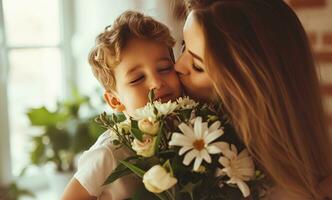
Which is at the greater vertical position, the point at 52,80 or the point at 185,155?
the point at 185,155

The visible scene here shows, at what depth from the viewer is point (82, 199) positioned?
108 centimetres

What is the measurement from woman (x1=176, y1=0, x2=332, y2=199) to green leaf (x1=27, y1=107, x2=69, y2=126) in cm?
120

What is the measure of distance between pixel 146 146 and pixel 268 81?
304 mm

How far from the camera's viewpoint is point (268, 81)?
98cm

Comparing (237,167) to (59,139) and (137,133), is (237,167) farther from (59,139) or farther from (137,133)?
(59,139)

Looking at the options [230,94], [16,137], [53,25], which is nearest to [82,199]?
[230,94]

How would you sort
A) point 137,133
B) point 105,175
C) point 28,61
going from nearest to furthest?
point 137,133 → point 105,175 → point 28,61

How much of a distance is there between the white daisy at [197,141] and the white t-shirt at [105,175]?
238 mm

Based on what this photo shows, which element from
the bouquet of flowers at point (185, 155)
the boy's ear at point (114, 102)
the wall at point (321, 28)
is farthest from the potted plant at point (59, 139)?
the bouquet of flowers at point (185, 155)

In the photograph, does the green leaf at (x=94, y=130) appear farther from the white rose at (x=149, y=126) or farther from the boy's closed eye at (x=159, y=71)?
the white rose at (x=149, y=126)

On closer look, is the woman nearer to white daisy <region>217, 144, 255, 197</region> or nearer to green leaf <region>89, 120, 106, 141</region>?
white daisy <region>217, 144, 255, 197</region>

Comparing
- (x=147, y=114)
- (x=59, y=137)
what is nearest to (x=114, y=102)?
(x=147, y=114)

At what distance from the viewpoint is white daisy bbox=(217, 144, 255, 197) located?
0.87 m

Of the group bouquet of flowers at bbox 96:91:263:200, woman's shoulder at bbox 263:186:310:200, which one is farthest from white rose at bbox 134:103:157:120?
woman's shoulder at bbox 263:186:310:200
